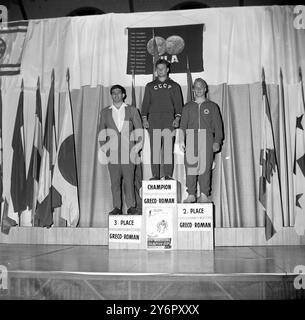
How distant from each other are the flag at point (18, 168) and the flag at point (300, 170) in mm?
3368

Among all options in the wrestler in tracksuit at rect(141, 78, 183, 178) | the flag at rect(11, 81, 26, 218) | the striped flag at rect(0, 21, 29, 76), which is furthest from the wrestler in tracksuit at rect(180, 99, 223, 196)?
the striped flag at rect(0, 21, 29, 76)

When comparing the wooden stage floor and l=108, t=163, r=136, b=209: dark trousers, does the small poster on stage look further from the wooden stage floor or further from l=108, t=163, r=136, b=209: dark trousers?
the wooden stage floor

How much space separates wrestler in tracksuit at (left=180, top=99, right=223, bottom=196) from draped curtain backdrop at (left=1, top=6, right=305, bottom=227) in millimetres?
399

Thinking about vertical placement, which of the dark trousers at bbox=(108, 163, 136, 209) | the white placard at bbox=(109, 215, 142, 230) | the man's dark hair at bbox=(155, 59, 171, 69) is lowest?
the white placard at bbox=(109, 215, 142, 230)

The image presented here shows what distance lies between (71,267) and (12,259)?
0.80 m

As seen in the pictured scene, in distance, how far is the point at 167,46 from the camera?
474 cm

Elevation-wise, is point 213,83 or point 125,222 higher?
point 213,83

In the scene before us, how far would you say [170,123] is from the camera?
4324 millimetres

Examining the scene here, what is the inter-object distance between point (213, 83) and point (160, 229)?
201cm

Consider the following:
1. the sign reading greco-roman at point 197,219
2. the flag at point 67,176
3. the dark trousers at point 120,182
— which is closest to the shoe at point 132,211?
the dark trousers at point 120,182

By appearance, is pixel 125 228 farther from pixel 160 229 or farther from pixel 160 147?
pixel 160 147

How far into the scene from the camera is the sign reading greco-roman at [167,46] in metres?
4.68

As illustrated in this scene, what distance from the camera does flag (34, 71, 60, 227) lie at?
451 cm

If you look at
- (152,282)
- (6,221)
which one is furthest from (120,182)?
(152,282)
